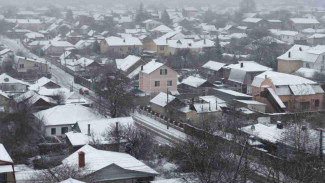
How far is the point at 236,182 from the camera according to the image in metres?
15.1

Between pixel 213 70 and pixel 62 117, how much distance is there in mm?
20192

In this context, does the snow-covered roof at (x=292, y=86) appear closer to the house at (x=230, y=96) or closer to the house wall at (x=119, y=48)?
the house at (x=230, y=96)

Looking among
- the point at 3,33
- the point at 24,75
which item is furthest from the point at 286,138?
the point at 3,33

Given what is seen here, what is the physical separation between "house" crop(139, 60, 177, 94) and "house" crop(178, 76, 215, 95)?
3.87 ft

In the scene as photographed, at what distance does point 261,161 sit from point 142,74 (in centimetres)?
1766

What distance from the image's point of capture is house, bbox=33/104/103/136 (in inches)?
1013

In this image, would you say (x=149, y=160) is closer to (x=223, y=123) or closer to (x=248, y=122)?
(x=223, y=123)

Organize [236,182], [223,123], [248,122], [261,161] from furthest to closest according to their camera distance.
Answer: [248,122], [223,123], [261,161], [236,182]

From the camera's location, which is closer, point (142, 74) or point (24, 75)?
point (142, 74)

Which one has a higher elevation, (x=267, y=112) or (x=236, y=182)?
(x=236, y=182)

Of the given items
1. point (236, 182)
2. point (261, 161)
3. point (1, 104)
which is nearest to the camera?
point (236, 182)

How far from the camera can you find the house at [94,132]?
2177 centimetres

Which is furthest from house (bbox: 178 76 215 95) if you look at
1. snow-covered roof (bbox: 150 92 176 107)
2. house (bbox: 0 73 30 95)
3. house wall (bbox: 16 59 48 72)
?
house wall (bbox: 16 59 48 72)

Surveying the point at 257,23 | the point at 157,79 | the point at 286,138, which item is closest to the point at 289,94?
the point at 157,79
